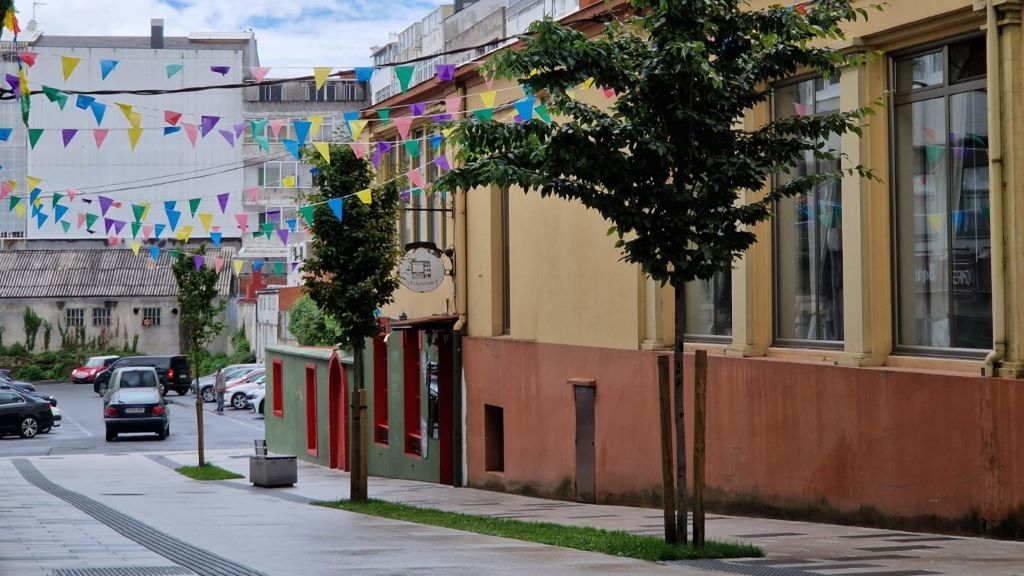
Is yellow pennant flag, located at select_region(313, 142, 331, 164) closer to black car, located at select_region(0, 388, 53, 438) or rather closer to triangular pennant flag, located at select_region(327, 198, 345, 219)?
triangular pennant flag, located at select_region(327, 198, 345, 219)

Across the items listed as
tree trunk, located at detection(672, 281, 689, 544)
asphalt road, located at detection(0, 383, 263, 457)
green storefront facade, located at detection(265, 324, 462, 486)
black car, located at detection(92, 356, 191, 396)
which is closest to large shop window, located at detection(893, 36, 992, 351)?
tree trunk, located at detection(672, 281, 689, 544)

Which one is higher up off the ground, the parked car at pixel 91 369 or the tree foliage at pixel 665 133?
the tree foliage at pixel 665 133

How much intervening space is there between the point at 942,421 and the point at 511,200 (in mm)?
11731

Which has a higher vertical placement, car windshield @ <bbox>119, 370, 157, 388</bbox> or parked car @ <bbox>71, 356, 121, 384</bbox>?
car windshield @ <bbox>119, 370, 157, 388</bbox>

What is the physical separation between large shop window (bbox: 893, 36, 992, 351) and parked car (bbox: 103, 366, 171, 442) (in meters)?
34.2

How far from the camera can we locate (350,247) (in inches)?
851

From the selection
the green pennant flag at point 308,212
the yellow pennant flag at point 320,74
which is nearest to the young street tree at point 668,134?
the yellow pennant flag at point 320,74

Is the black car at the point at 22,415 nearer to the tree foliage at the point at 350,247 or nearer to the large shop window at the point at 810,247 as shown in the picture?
the tree foliage at the point at 350,247

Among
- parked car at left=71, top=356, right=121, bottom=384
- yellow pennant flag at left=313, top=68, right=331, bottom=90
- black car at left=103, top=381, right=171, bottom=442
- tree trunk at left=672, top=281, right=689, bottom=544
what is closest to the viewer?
tree trunk at left=672, top=281, right=689, bottom=544

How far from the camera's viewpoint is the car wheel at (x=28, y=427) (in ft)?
152

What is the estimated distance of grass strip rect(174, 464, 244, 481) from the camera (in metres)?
30.6

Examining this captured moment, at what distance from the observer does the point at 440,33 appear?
69.2 meters

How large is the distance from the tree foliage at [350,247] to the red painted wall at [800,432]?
263 cm

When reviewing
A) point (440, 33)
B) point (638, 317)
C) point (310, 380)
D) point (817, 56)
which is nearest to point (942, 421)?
point (817, 56)
